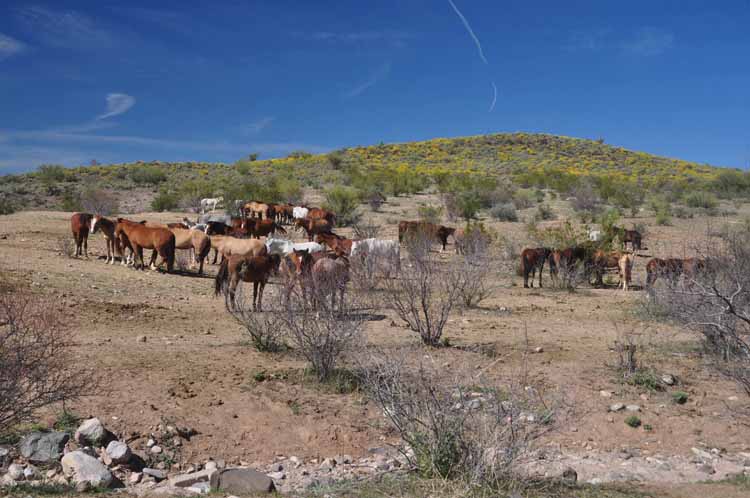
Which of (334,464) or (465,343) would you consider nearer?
(334,464)

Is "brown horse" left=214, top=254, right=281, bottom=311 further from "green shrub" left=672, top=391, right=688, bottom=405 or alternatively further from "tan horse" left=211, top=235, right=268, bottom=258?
"green shrub" left=672, top=391, right=688, bottom=405

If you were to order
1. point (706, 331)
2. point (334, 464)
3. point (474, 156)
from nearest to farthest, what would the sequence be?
point (334, 464)
point (706, 331)
point (474, 156)

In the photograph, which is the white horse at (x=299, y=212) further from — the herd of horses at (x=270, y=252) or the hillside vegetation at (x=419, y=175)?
the herd of horses at (x=270, y=252)

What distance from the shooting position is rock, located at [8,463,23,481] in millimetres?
6087

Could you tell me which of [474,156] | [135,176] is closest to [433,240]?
[135,176]

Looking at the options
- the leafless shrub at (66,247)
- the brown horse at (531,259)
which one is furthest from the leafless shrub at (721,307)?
the leafless shrub at (66,247)

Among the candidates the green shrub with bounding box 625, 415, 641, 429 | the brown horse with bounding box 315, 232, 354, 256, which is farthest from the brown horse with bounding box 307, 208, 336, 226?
the green shrub with bounding box 625, 415, 641, 429

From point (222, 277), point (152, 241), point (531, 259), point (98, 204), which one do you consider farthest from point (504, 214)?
point (222, 277)

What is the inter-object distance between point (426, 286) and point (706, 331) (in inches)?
173

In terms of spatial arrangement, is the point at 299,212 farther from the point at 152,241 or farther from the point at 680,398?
the point at 680,398

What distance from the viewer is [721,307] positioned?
836 centimetres

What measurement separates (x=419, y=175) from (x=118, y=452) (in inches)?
1751

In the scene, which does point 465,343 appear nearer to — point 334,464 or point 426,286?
point 426,286

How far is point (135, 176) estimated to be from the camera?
4981 centimetres
